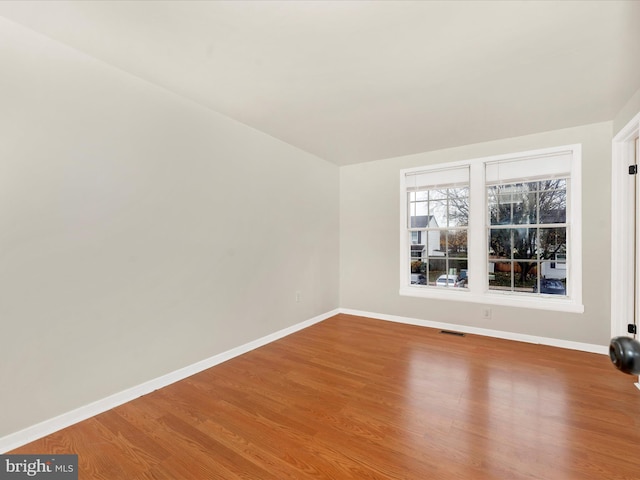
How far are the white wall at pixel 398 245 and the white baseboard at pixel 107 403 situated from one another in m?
2.16

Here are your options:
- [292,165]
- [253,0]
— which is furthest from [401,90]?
A: [292,165]

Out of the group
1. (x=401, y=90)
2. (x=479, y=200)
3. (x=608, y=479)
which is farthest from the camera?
(x=479, y=200)

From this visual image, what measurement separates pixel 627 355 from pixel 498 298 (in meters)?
3.25

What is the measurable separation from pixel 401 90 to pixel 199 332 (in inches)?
117

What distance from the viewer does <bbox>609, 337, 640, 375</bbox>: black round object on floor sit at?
922mm

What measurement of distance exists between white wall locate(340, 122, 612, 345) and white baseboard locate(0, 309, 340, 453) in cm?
216

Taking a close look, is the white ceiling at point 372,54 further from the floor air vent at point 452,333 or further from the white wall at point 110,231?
the floor air vent at point 452,333

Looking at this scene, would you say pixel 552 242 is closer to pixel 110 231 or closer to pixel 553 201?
pixel 553 201

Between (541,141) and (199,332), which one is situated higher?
(541,141)

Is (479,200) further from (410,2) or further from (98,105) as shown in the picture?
(98,105)

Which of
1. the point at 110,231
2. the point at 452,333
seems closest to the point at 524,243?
the point at 452,333

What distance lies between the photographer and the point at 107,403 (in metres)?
2.25

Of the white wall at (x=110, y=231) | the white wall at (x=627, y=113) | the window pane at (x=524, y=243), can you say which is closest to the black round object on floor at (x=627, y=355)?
the white wall at (x=627, y=113)

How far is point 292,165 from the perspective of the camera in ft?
13.5
